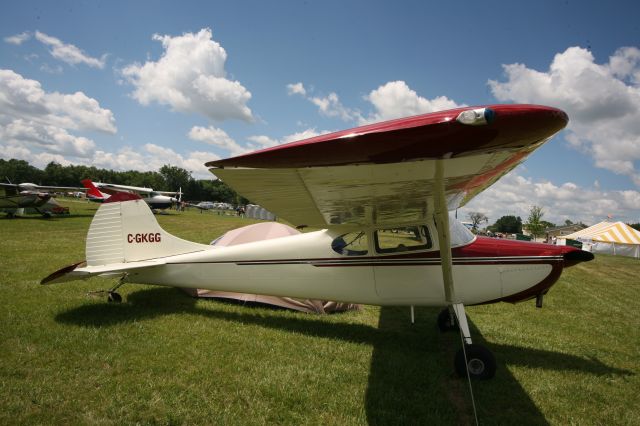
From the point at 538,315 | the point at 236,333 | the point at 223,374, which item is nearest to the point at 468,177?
the point at 223,374

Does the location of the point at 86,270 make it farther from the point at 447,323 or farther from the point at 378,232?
the point at 447,323

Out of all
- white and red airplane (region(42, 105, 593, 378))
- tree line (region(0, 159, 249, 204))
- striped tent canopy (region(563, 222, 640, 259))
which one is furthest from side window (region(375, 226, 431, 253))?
tree line (region(0, 159, 249, 204))

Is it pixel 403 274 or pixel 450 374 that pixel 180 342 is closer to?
pixel 403 274

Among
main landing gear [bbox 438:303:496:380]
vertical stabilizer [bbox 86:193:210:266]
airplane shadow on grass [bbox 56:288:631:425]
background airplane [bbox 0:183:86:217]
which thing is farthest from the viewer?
background airplane [bbox 0:183:86:217]

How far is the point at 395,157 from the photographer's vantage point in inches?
75.5

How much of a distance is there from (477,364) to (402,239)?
1.73 meters

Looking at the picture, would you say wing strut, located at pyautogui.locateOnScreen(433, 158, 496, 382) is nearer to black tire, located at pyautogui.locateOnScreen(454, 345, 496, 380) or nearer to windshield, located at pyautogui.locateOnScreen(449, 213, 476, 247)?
black tire, located at pyautogui.locateOnScreen(454, 345, 496, 380)

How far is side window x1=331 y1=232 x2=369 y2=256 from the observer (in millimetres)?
4762

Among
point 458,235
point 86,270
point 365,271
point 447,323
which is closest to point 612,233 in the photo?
point 447,323

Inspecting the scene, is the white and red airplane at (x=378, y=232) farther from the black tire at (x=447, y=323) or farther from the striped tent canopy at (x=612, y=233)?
A: the striped tent canopy at (x=612, y=233)

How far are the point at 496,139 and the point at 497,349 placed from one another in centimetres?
423

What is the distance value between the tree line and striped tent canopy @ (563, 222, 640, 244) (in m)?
88.1

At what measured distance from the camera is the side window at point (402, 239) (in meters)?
4.56

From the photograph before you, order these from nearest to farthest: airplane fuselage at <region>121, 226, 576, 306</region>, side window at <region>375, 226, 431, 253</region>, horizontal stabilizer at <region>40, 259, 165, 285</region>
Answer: airplane fuselage at <region>121, 226, 576, 306</region>
side window at <region>375, 226, 431, 253</region>
horizontal stabilizer at <region>40, 259, 165, 285</region>
